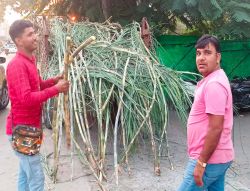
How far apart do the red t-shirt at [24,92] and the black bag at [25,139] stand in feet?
0.15

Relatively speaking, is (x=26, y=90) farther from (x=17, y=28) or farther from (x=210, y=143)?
(x=210, y=143)

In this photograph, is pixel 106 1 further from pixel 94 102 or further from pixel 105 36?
pixel 94 102

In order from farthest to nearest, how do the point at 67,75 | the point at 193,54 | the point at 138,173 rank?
the point at 193,54, the point at 138,173, the point at 67,75

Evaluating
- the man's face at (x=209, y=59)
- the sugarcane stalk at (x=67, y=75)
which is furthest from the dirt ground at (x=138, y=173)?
the man's face at (x=209, y=59)

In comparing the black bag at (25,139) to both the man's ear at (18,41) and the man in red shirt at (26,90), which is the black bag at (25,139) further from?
the man's ear at (18,41)

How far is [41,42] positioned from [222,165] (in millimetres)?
4601

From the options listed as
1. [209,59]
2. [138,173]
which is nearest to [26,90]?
[209,59]

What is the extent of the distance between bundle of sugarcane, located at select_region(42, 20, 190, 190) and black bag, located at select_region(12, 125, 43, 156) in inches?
37.8

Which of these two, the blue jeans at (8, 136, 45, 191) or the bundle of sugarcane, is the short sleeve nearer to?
the blue jeans at (8, 136, 45, 191)

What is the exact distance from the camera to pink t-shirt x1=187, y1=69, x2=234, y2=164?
7.33 ft

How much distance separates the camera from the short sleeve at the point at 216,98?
2.22 m

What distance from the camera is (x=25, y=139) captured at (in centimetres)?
292

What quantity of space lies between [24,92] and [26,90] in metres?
0.02

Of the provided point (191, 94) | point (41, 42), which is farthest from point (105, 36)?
point (191, 94)
